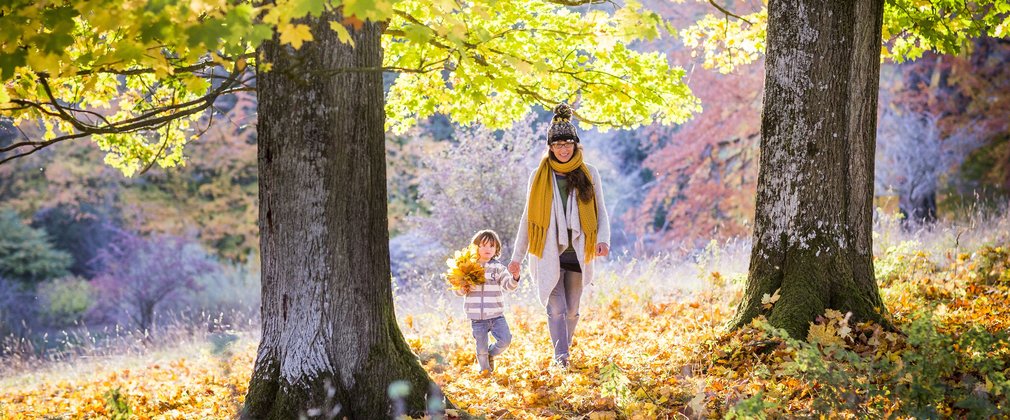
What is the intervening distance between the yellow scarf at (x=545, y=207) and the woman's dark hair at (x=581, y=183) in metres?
0.02

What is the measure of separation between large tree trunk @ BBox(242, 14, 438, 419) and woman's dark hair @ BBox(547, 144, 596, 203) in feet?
5.04

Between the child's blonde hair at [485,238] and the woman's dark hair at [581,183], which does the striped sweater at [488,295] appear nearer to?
the child's blonde hair at [485,238]

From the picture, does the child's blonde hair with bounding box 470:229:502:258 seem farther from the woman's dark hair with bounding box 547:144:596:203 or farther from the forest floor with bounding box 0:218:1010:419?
the forest floor with bounding box 0:218:1010:419

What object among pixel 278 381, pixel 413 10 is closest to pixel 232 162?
pixel 413 10

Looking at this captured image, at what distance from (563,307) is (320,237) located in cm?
195

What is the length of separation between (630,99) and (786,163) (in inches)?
64.5

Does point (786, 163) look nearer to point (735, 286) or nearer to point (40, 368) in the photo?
point (735, 286)

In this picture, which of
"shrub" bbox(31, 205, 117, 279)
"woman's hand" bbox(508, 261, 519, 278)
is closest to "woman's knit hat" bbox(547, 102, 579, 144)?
"woman's hand" bbox(508, 261, 519, 278)

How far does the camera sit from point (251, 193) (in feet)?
52.1

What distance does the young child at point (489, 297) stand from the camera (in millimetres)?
5316

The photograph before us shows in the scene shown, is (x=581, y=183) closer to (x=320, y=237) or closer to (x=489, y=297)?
(x=489, y=297)

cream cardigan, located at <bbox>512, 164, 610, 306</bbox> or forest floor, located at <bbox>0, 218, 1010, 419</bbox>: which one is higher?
cream cardigan, located at <bbox>512, 164, 610, 306</bbox>

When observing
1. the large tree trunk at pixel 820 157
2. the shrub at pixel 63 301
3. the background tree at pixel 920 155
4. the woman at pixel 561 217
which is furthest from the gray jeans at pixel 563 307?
the shrub at pixel 63 301

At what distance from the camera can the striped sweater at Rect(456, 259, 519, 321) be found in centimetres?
532
